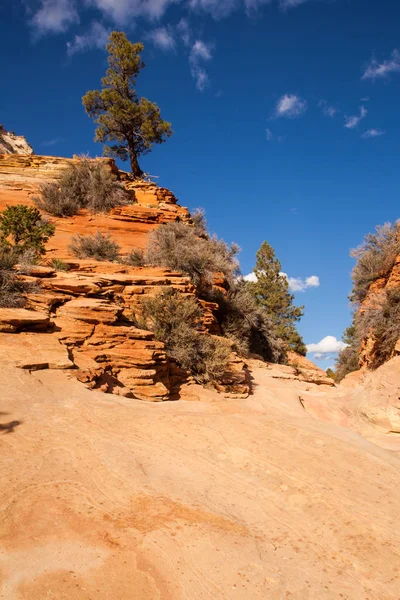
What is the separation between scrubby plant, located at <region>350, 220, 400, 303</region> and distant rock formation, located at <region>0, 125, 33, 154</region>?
38.8m

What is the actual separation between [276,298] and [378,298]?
15402mm

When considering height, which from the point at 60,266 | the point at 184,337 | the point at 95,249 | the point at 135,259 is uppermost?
the point at 95,249

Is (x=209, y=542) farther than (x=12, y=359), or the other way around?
(x=12, y=359)

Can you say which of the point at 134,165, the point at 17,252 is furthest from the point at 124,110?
the point at 17,252

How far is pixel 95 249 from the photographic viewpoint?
15531mm

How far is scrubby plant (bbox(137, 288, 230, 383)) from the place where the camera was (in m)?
10.4

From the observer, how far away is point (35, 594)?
99.2 inches

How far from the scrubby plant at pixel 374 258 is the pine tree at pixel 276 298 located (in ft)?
37.9

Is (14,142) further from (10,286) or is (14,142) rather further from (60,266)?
(10,286)

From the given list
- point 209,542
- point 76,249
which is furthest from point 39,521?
point 76,249

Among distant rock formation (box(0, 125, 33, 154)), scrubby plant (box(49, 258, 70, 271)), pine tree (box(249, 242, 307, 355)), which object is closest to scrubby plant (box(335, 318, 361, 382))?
pine tree (box(249, 242, 307, 355))

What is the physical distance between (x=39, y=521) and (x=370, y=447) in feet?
16.1

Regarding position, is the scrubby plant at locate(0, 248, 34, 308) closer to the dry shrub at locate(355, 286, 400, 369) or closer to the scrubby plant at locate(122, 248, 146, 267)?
the scrubby plant at locate(122, 248, 146, 267)

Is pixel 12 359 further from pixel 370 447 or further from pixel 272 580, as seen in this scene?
pixel 370 447
